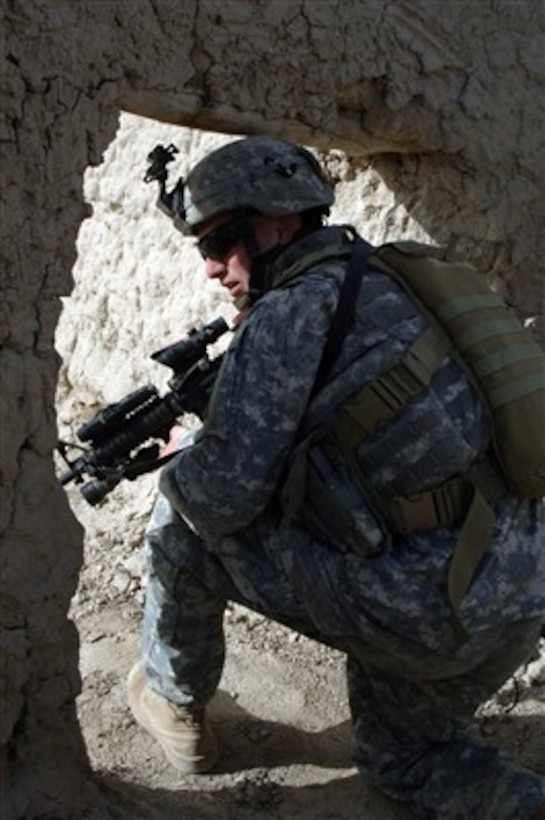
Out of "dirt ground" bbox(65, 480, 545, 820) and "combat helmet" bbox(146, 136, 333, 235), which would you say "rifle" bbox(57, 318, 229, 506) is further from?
"dirt ground" bbox(65, 480, 545, 820)

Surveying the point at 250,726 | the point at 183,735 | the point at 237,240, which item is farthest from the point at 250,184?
the point at 250,726

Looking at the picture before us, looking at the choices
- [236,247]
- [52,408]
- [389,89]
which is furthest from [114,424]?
[389,89]

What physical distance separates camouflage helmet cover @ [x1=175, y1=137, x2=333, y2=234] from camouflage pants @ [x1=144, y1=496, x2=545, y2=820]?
29.9 inches

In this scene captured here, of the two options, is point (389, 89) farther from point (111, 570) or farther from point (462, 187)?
point (111, 570)

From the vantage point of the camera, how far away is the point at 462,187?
3.68 meters

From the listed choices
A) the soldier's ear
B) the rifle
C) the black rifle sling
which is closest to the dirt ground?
A: the rifle

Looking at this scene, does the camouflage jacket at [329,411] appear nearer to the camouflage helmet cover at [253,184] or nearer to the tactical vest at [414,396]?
the tactical vest at [414,396]

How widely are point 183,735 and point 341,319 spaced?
4.18 ft

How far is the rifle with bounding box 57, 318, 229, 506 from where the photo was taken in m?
3.01

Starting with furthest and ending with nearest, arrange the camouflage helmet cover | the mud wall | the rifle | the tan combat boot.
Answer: the tan combat boot → the rifle → the camouflage helmet cover → the mud wall

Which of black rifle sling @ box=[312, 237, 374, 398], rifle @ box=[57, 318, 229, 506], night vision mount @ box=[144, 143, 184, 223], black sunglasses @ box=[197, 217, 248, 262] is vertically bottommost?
black rifle sling @ box=[312, 237, 374, 398]

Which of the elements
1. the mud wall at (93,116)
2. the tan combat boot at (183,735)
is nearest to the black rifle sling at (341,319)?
the mud wall at (93,116)

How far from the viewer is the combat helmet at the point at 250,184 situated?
9.33ft

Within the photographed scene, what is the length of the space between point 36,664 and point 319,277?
109cm
